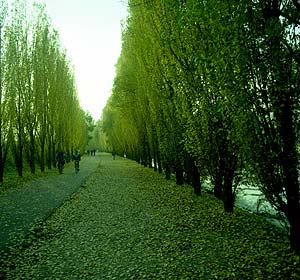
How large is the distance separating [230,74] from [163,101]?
1048cm

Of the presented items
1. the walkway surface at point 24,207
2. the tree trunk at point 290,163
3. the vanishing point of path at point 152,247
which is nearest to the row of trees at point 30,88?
the walkway surface at point 24,207

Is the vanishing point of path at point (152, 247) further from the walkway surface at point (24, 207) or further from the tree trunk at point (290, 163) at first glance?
the tree trunk at point (290, 163)

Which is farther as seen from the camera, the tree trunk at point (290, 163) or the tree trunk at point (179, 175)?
the tree trunk at point (179, 175)

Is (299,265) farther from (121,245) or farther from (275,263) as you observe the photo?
(121,245)

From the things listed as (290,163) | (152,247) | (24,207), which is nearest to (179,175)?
(24,207)

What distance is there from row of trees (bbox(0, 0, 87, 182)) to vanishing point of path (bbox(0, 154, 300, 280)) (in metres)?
13.7

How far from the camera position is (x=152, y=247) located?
7.79 meters

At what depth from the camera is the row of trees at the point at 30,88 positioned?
23.5 metres

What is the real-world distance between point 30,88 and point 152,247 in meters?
22.8

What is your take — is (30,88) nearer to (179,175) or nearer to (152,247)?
(179,175)

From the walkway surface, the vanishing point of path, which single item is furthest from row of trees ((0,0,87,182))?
the vanishing point of path

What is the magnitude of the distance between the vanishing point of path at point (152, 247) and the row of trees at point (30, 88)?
13685 millimetres

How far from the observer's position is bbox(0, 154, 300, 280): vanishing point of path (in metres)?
6.25

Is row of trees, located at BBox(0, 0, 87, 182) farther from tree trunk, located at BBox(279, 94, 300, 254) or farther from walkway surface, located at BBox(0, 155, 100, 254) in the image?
tree trunk, located at BBox(279, 94, 300, 254)
